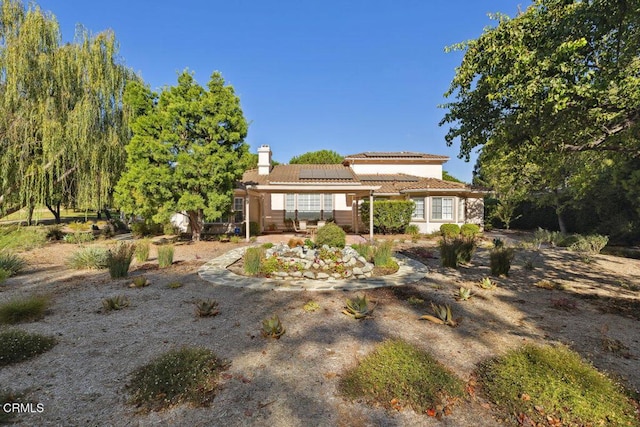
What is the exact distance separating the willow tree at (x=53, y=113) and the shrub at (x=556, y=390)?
16.4 metres

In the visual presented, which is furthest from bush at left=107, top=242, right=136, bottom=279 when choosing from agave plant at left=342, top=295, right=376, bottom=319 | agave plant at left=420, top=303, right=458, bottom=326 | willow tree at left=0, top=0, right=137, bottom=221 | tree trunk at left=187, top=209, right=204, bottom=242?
agave plant at left=420, top=303, right=458, bottom=326

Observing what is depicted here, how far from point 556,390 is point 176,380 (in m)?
4.37

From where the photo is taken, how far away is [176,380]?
135 inches

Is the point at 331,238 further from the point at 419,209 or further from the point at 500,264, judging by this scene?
the point at 419,209

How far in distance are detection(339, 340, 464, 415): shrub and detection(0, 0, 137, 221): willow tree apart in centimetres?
1504

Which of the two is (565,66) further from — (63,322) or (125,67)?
(125,67)

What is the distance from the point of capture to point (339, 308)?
6.01 m

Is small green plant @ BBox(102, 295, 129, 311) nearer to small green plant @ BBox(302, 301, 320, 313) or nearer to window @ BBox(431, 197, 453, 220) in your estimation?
small green plant @ BBox(302, 301, 320, 313)

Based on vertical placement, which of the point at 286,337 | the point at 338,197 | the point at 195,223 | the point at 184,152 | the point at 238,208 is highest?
the point at 184,152

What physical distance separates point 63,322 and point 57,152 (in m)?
10.5

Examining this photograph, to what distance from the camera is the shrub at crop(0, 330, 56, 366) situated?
3930 mm

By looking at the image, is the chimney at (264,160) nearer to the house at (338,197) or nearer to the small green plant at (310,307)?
the house at (338,197)

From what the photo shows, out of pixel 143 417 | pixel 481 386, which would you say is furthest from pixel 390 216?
pixel 143 417

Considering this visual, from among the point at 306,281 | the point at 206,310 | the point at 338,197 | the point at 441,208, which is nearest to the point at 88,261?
the point at 206,310
